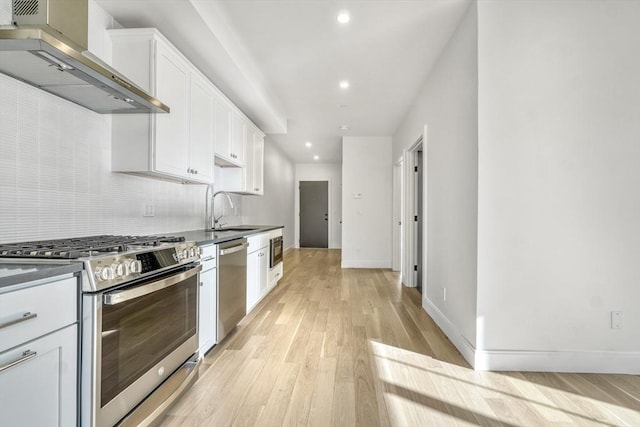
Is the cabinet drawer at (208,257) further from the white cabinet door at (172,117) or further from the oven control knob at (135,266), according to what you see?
the oven control knob at (135,266)

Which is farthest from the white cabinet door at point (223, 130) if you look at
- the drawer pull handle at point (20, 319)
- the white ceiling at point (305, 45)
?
the drawer pull handle at point (20, 319)

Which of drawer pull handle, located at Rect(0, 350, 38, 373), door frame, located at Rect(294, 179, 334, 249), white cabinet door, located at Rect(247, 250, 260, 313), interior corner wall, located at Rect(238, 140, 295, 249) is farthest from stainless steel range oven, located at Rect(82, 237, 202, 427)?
door frame, located at Rect(294, 179, 334, 249)

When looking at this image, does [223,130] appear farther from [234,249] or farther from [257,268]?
[257,268]

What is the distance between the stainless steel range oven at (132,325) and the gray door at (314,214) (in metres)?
7.91

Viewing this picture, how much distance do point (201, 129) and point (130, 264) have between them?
179 centimetres

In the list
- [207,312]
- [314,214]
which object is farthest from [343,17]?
[314,214]

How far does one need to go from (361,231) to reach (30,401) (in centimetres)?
568

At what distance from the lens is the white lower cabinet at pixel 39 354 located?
917 mm

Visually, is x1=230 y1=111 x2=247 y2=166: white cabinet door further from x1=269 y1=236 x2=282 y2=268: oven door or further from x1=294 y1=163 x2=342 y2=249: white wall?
x1=294 y1=163 x2=342 y2=249: white wall

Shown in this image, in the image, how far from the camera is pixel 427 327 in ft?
10.2

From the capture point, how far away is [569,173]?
2.20 meters

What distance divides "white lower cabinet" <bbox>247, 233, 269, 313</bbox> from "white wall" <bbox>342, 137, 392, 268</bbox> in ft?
8.80

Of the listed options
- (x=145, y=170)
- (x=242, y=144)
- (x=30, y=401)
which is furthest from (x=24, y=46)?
(x=242, y=144)

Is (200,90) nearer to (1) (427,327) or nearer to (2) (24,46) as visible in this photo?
(2) (24,46)
